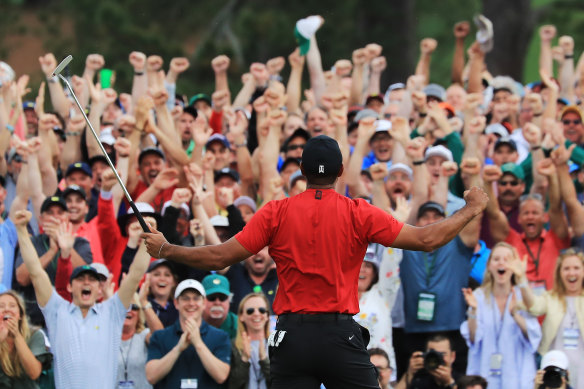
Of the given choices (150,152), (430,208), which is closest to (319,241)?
(430,208)

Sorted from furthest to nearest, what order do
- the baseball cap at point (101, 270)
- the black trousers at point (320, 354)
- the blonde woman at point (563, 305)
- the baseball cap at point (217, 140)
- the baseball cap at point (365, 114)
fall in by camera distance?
the baseball cap at point (365, 114) → the baseball cap at point (217, 140) → the blonde woman at point (563, 305) → the baseball cap at point (101, 270) → the black trousers at point (320, 354)

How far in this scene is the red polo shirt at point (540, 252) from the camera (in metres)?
11.9

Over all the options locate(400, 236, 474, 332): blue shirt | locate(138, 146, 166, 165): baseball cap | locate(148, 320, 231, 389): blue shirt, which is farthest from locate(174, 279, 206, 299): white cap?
locate(138, 146, 166, 165): baseball cap

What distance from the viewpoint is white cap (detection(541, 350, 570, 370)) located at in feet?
34.8

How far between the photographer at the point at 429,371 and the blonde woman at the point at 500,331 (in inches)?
14.0

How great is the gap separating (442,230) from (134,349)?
14.0 ft

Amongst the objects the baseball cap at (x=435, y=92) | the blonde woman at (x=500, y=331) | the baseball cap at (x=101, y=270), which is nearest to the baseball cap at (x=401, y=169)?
the blonde woman at (x=500, y=331)

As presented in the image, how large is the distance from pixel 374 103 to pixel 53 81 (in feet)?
11.7

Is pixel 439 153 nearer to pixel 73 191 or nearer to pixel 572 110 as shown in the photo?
pixel 572 110

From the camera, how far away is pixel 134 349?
11.1 metres

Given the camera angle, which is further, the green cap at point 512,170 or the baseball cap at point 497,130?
the baseball cap at point 497,130

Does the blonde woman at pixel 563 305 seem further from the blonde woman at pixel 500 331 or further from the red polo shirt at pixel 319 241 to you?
the red polo shirt at pixel 319 241

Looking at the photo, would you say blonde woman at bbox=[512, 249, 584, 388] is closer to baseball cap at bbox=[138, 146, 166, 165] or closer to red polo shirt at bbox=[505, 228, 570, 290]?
red polo shirt at bbox=[505, 228, 570, 290]

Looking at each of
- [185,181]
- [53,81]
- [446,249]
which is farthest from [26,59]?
[446,249]
